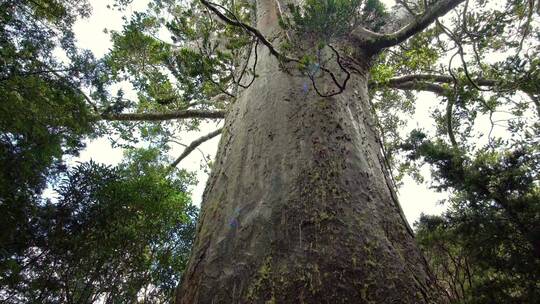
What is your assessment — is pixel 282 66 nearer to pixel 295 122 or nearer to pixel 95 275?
pixel 295 122

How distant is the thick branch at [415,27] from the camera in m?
2.53

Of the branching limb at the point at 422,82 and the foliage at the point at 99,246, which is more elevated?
the branching limb at the point at 422,82

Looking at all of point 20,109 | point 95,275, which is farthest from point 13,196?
point 95,275

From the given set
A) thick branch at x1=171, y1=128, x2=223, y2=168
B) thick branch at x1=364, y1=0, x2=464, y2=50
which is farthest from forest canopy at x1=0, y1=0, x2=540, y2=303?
thick branch at x1=171, y1=128, x2=223, y2=168

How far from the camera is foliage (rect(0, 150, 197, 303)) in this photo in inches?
110

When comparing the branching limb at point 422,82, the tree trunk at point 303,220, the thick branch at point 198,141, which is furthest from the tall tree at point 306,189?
the thick branch at point 198,141

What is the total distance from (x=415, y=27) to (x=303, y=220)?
2186 millimetres

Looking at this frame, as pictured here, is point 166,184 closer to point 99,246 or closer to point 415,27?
point 99,246

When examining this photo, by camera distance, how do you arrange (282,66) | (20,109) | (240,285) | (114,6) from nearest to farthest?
(240,285), (282,66), (20,109), (114,6)

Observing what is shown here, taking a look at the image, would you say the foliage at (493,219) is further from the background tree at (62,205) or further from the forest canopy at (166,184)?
the background tree at (62,205)

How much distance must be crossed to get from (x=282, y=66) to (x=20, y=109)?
8.09 feet

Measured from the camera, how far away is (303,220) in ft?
4.17

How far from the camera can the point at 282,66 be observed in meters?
1.96

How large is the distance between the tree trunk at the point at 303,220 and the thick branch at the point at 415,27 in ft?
3.67
